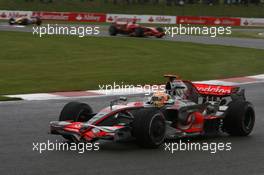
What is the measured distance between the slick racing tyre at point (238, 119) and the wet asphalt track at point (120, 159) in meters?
0.14

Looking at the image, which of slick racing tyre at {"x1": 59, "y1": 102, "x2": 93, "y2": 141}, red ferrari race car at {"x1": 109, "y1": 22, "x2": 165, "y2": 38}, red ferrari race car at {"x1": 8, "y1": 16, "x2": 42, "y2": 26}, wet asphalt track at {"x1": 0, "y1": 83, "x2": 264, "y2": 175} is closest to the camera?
wet asphalt track at {"x1": 0, "y1": 83, "x2": 264, "y2": 175}

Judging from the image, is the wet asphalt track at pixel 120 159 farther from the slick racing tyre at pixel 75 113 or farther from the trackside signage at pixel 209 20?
the trackside signage at pixel 209 20

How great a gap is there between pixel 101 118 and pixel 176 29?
144 feet

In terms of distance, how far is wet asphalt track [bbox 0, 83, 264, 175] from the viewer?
8265mm

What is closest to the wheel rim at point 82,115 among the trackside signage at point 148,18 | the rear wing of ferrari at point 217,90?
the rear wing of ferrari at point 217,90

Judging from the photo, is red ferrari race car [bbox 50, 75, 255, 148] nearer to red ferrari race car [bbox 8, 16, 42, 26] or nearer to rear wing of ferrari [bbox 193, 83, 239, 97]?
rear wing of ferrari [bbox 193, 83, 239, 97]

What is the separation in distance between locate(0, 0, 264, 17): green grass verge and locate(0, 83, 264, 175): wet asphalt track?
52588 millimetres

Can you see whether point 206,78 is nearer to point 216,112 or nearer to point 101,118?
point 216,112

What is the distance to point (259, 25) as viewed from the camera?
61531mm

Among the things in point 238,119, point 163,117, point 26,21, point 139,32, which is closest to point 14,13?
point 26,21

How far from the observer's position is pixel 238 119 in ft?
35.6

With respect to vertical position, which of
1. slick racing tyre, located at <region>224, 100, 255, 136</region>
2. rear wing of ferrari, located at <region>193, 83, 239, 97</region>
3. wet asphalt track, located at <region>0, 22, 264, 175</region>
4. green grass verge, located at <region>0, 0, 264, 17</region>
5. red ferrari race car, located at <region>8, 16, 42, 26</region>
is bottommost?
wet asphalt track, located at <region>0, 22, 264, 175</region>

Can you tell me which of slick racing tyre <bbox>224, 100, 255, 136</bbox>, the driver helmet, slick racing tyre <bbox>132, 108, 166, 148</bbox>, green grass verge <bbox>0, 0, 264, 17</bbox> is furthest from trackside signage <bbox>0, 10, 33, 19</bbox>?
slick racing tyre <bbox>132, 108, 166, 148</bbox>

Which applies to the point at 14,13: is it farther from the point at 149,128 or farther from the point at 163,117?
the point at 149,128
